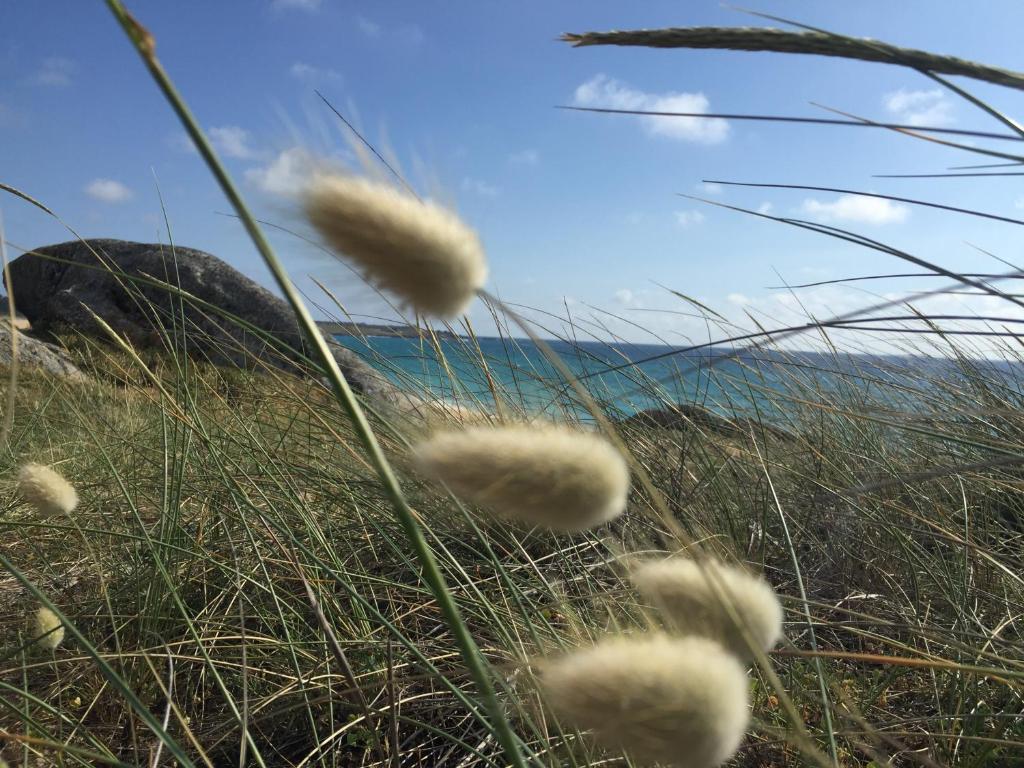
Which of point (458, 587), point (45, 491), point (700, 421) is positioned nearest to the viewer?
point (45, 491)

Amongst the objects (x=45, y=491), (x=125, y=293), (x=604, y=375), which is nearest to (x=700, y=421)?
(x=604, y=375)

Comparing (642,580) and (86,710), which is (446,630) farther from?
(642,580)

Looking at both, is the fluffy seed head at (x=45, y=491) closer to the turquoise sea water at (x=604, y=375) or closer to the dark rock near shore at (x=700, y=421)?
the turquoise sea water at (x=604, y=375)

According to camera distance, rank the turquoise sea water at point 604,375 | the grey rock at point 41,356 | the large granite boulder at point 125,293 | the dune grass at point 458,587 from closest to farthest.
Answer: the dune grass at point 458,587 → the turquoise sea water at point 604,375 → the grey rock at point 41,356 → the large granite boulder at point 125,293

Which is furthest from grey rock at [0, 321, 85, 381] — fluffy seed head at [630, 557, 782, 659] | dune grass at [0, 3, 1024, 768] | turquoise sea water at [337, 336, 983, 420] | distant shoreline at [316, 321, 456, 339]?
fluffy seed head at [630, 557, 782, 659]

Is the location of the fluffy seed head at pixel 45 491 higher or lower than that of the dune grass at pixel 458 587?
higher

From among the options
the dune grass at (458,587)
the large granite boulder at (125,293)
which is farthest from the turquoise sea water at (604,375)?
the large granite boulder at (125,293)

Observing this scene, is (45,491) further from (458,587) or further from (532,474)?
(532,474)

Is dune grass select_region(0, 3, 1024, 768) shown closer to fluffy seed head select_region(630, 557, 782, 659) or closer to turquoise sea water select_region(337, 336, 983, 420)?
turquoise sea water select_region(337, 336, 983, 420)
